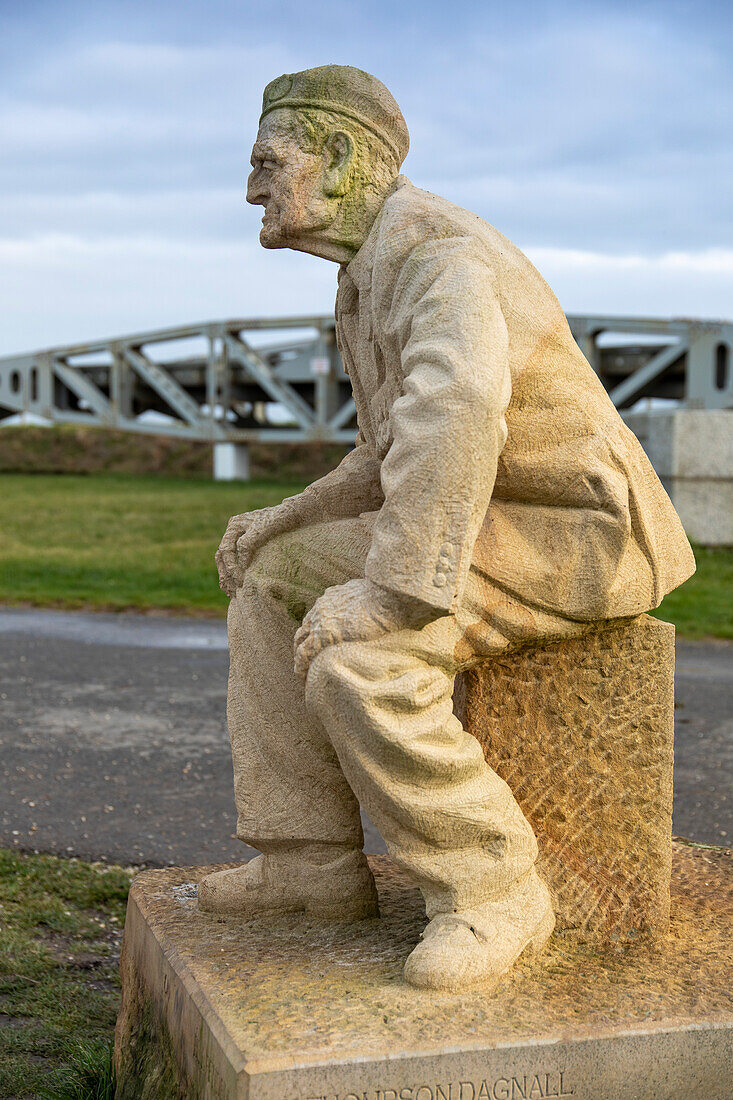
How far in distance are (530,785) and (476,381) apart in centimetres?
88

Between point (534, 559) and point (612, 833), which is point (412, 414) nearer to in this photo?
point (534, 559)

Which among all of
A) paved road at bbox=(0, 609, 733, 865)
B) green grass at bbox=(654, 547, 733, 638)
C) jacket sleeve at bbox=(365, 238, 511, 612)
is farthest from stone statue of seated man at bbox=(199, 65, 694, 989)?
green grass at bbox=(654, 547, 733, 638)

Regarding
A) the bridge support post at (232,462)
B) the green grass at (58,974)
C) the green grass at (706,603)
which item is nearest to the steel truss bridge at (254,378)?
the bridge support post at (232,462)

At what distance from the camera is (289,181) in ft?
7.93

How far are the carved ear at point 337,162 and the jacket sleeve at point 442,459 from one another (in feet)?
1.62

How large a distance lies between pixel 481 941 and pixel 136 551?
10176 mm

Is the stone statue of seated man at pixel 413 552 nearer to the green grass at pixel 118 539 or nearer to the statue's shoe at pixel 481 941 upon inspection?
the statue's shoe at pixel 481 941

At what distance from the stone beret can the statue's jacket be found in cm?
13

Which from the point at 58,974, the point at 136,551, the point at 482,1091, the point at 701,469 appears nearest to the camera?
the point at 482,1091

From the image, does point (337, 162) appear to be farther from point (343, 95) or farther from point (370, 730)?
point (370, 730)

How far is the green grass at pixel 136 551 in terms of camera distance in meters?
9.75

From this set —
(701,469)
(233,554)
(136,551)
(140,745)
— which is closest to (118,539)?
(136,551)

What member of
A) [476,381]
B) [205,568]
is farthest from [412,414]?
[205,568]

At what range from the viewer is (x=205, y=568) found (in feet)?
36.1
